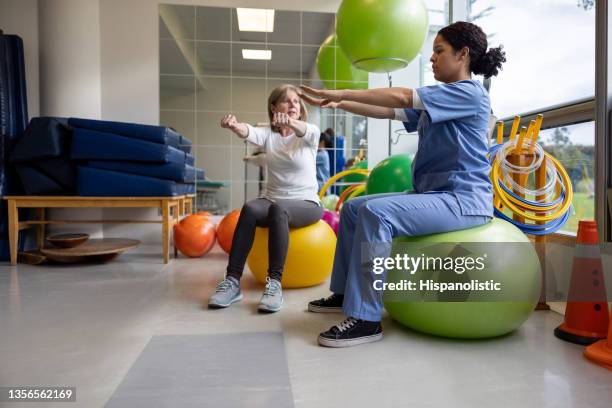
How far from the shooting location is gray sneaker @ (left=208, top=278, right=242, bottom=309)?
2.24m

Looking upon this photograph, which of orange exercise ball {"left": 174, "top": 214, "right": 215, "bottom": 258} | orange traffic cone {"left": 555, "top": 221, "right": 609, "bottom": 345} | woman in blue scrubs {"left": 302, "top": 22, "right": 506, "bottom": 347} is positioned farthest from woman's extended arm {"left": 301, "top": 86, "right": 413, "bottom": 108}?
orange exercise ball {"left": 174, "top": 214, "right": 215, "bottom": 258}

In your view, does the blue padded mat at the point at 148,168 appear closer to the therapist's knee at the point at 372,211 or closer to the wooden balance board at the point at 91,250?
the wooden balance board at the point at 91,250

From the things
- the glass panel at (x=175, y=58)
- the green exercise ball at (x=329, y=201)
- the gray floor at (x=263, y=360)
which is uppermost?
the glass panel at (x=175, y=58)

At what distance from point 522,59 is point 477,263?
1.97 metres

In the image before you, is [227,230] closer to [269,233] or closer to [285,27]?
[269,233]

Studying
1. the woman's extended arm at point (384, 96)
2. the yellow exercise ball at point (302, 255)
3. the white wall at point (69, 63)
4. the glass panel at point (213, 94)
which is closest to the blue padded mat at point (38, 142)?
the white wall at point (69, 63)

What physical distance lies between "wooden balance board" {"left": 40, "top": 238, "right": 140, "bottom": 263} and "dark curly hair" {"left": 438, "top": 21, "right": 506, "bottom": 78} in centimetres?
268

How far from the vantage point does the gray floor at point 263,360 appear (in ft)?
4.36

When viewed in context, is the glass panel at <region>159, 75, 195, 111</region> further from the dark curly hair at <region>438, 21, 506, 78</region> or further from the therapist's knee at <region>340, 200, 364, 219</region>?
the dark curly hair at <region>438, 21, 506, 78</region>

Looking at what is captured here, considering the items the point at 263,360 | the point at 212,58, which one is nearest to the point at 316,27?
the point at 212,58

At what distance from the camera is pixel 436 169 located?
1884 millimetres

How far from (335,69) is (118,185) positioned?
2.07 metres

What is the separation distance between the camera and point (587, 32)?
2.40m

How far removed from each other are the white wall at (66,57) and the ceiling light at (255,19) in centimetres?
130
